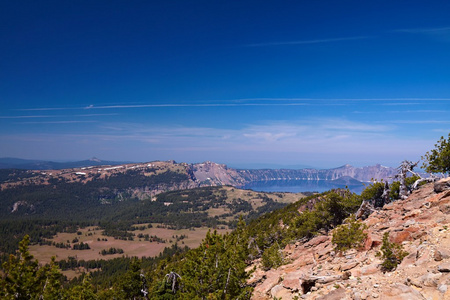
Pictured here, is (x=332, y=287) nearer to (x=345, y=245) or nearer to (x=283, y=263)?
(x=345, y=245)

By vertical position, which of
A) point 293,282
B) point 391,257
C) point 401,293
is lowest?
point 293,282

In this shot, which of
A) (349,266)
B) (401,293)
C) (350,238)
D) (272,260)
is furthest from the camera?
(272,260)

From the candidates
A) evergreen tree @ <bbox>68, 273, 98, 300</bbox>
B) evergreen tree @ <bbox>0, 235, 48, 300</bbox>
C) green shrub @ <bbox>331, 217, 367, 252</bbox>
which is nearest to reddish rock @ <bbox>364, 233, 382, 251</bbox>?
green shrub @ <bbox>331, 217, 367, 252</bbox>

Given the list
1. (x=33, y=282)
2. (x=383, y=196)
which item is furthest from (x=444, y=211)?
(x=33, y=282)

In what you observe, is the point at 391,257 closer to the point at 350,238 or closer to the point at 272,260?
the point at 350,238

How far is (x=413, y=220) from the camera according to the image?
22062 millimetres

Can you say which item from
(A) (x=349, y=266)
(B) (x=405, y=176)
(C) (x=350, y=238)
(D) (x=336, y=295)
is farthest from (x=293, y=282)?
(B) (x=405, y=176)

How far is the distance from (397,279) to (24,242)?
29.6 meters

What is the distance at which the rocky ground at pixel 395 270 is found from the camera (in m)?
12.1

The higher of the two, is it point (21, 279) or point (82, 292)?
point (21, 279)

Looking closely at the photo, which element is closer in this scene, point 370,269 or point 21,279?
point 370,269

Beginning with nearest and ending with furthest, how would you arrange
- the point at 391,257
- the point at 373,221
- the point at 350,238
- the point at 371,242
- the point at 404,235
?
the point at 391,257
the point at 404,235
the point at 371,242
the point at 350,238
the point at 373,221

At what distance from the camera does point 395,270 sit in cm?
1530

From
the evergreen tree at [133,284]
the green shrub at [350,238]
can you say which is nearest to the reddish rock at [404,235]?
the green shrub at [350,238]
